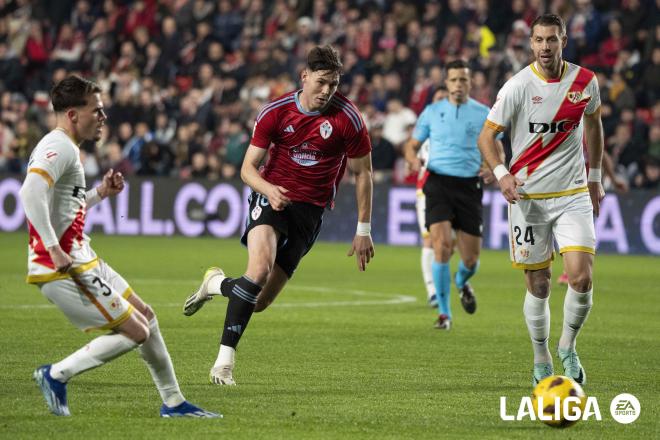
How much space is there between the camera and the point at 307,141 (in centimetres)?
912

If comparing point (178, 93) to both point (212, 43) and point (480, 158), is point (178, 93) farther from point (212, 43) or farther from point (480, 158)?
point (480, 158)

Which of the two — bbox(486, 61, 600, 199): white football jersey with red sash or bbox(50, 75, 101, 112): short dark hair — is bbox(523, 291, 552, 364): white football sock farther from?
bbox(50, 75, 101, 112): short dark hair

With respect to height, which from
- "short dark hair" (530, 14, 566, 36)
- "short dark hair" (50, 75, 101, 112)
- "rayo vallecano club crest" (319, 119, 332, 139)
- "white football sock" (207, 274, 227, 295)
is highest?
"short dark hair" (530, 14, 566, 36)

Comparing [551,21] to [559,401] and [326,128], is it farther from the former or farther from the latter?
[559,401]

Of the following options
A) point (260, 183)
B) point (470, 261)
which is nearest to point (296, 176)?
point (260, 183)

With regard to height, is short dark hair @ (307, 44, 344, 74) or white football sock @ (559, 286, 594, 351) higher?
short dark hair @ (307, 44, 344, 74)

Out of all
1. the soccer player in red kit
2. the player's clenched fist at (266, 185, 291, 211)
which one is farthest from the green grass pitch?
the player's clenched fist at (266, 185, 291, 211)

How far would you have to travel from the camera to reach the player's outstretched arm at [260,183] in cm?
846

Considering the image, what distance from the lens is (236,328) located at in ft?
28.5

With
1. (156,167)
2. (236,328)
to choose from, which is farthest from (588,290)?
(156,167)

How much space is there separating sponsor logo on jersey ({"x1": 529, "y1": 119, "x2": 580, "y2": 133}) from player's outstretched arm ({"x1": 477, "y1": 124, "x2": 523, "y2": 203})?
0.27 m

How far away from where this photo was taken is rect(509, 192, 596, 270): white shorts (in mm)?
8766

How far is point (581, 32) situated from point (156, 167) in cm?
891

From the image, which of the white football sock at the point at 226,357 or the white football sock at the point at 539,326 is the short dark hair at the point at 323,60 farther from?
the white football sock at the point at 539,326
